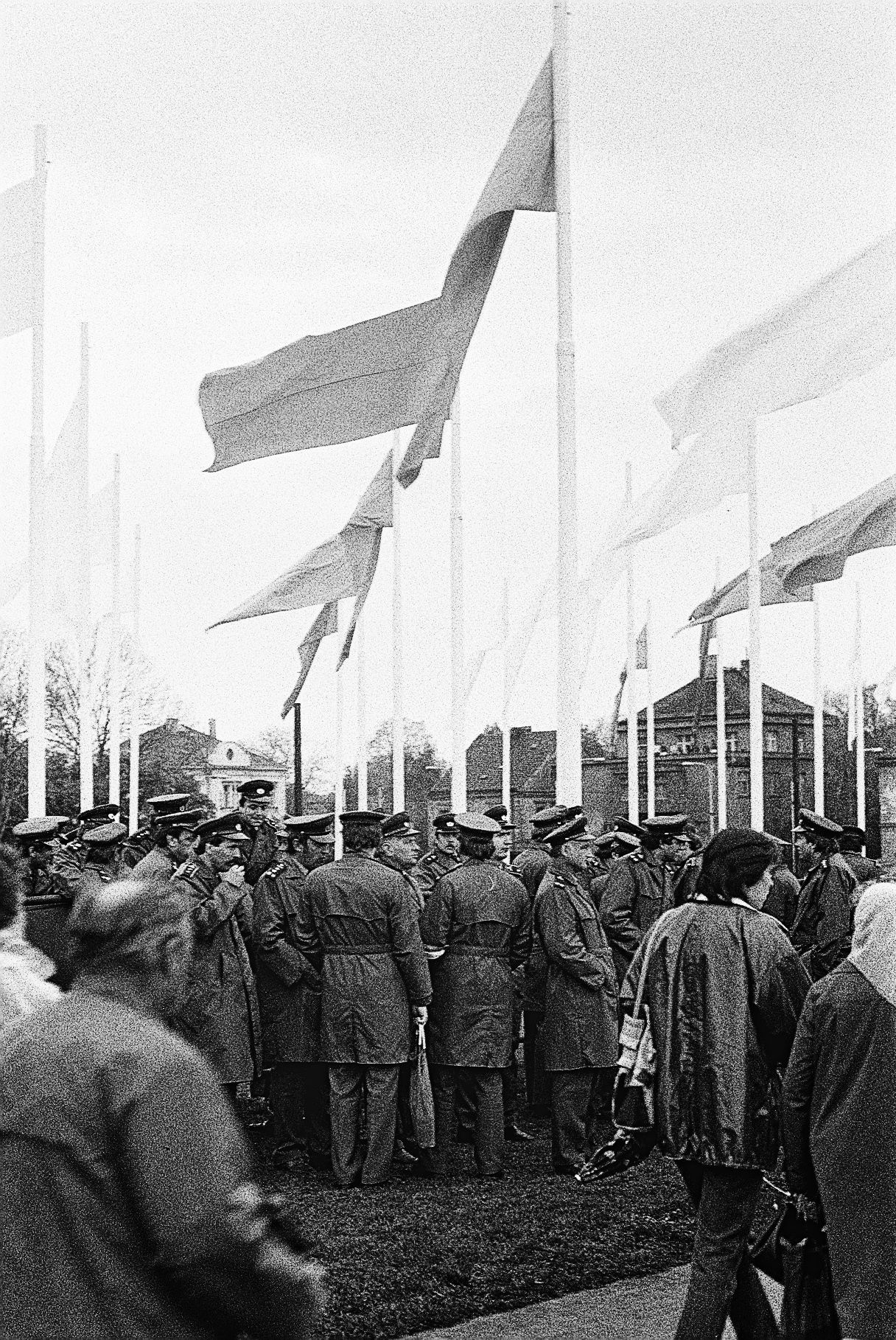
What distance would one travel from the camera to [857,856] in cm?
1343

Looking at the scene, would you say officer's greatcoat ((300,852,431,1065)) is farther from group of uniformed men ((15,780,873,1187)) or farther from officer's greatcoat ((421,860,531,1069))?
officer's greatcoat ((421,860,531,1069))

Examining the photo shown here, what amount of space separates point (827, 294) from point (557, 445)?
5.09m

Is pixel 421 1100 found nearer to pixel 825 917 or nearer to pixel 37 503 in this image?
pixel 825 917

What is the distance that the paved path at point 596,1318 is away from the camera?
21.3 ft

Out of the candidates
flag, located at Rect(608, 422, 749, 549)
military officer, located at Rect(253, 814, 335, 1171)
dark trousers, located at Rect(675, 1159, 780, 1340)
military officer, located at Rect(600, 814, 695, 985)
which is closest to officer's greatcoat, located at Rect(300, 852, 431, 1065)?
military officer, located at Rect(253, 814, 335, 1171)

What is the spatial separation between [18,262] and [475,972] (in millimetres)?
9310

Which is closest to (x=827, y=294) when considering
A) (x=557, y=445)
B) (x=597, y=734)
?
(x=557, y=445)

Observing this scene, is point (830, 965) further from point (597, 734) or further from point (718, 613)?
point (597, 734)

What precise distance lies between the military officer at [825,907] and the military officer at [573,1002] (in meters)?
Answer: 2.58

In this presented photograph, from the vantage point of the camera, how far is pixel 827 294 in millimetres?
16734

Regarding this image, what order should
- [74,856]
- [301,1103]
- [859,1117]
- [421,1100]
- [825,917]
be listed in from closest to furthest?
[859,1117], [421,1100], [301,1103], [825,917], [74,856]

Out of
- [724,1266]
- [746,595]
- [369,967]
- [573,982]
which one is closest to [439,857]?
[573,982]

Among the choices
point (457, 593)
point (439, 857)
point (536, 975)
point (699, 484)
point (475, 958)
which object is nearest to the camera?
point (475, 958)

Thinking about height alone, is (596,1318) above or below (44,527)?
below
